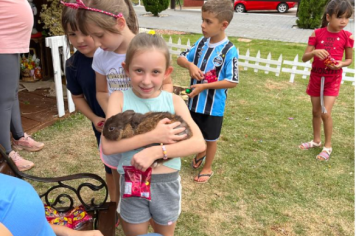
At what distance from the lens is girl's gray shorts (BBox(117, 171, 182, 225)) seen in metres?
1.63

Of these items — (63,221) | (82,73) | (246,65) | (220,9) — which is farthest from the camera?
(246,65)

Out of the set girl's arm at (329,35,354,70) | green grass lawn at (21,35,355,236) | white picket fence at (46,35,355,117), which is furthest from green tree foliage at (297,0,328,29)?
girl's arm at (329,35,354,70)

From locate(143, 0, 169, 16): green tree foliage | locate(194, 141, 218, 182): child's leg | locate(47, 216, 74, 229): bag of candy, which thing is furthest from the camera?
locate(143, 0, 169, 16): green tree foliage

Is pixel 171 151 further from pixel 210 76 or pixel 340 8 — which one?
pixel 340 8

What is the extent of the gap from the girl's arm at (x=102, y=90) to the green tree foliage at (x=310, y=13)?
12775 millimetres

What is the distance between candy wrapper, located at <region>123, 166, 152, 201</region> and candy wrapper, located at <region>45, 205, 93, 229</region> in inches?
19.4

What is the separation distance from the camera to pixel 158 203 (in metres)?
1.65

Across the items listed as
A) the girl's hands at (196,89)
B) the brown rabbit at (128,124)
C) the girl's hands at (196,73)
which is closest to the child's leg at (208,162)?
the girl's hands at (196,89)

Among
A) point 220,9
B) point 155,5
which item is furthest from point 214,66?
point 155,5

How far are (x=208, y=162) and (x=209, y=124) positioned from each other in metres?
0.48

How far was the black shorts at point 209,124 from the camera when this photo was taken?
3.09m

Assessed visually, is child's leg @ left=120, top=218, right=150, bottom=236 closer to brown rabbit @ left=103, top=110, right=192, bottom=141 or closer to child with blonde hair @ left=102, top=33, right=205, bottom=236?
child with blonde hair @ left=102, top=33, right=205, bottom=236

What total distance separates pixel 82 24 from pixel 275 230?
227 cm

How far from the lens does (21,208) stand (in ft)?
3.24
